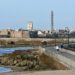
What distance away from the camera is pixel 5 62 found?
50.9 meters

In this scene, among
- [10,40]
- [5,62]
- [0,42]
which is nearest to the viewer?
[5,62]

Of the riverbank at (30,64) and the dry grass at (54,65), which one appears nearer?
the dry grass at (54,65)

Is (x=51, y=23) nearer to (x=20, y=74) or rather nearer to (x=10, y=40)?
(x=10, y=40)

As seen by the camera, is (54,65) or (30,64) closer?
(30,64)

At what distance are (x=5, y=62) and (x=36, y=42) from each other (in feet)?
297

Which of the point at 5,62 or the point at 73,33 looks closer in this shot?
the point at 5,62

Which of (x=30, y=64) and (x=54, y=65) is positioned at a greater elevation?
(x=30, y=64)

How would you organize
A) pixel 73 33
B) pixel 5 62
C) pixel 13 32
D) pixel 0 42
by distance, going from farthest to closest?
pixel 73 33 → pixel 13 32 → pixel 0 42 → pixel 5 62

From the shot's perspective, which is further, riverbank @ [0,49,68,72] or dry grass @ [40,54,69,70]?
riverbank @ [0,49,68,72]

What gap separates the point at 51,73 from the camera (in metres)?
A: 26.1

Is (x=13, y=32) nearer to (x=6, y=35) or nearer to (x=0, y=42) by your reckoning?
(x=6, y=35)

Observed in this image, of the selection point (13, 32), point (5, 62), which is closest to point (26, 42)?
point (13, 32)

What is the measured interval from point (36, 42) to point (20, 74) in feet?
380

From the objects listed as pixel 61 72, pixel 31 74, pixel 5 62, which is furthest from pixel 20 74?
pixel 5 62
